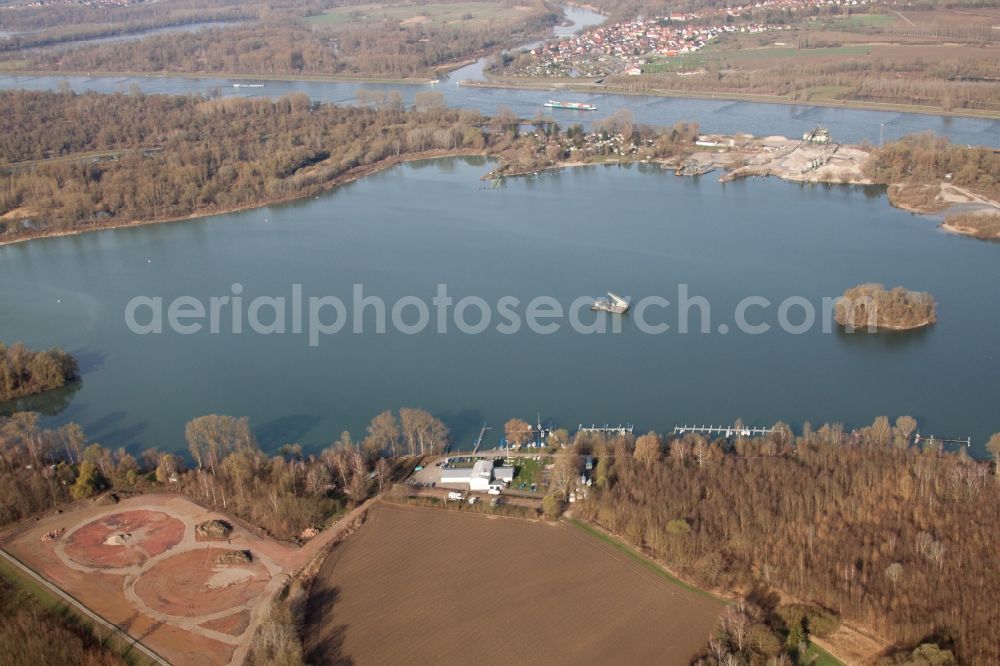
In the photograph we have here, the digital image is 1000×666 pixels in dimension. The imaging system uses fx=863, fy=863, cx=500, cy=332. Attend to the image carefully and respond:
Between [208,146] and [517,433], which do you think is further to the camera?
[208,146]

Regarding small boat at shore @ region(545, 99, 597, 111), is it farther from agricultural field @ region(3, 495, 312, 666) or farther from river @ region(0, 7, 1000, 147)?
agricultural field @ region(3, 495, 312, 666)

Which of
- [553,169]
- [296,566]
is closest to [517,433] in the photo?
[296,566]

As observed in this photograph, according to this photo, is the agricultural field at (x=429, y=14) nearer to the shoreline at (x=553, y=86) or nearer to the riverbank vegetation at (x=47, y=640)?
the shoreline at (x=553, y=86)

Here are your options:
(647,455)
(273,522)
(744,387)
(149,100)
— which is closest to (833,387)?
(744,387)

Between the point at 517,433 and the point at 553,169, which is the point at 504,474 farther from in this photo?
the point at 553,169

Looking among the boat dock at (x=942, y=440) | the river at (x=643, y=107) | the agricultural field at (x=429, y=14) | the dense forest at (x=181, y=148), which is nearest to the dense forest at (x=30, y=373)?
the dense forest at (x=181, y=148)

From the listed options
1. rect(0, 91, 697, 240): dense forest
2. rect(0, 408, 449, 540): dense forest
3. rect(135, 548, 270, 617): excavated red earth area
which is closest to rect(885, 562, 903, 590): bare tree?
rect(0, 408, 449, 540): dense forest
